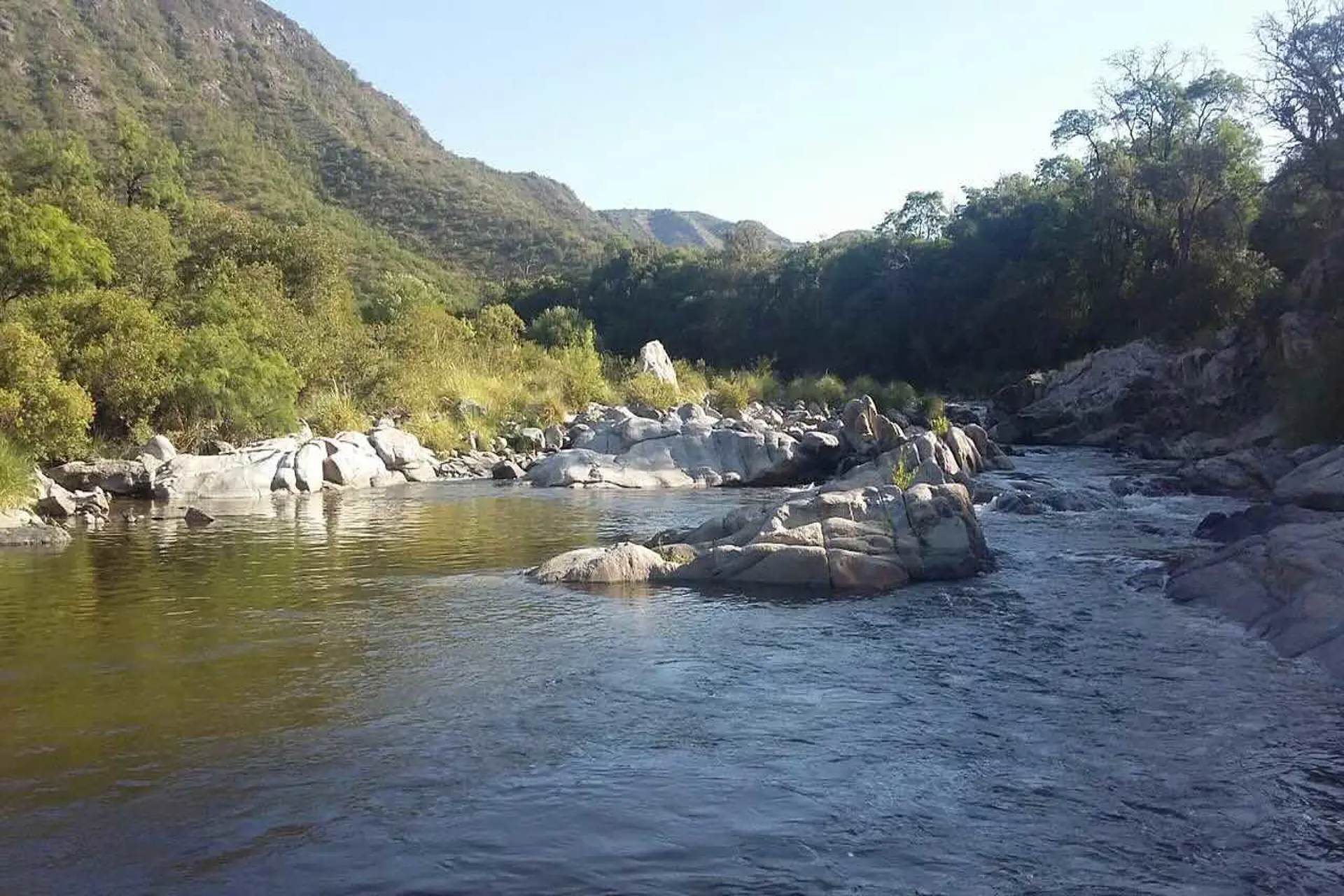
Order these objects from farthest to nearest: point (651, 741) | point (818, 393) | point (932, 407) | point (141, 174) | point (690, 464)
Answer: point (141, 174)
point (818, 393)
point (932, 407)
point (690, 464)
point (651, 741)

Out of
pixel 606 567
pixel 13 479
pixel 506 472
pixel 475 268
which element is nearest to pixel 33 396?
pixel 13 479

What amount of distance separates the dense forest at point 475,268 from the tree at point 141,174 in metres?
0.19

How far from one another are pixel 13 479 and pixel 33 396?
2454 millimetres

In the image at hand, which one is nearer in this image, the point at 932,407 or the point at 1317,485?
the point at 1317,485

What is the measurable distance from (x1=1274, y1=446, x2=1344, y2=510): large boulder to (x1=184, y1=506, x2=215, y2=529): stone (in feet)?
66.4

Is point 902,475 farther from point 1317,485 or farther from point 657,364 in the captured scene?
point 657,364


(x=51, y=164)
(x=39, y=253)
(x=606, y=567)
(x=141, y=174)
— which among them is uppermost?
(x=141, y=174)

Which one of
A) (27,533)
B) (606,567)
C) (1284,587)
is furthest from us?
(27,533)

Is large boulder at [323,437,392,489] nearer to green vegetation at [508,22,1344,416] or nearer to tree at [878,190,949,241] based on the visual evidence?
green vegetation at [508,22,1344,416]

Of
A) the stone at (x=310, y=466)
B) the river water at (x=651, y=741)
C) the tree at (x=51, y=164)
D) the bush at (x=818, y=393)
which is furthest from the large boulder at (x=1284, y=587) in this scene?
the tree at (x=51, y=164)

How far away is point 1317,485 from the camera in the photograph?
17062mm

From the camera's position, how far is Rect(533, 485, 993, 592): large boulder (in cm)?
1437

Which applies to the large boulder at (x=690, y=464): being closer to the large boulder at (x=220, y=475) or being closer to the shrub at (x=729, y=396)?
the large boulder at (x=220, y=475)

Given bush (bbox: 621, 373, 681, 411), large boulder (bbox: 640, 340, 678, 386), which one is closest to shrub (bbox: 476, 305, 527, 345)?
large boulder (bbox: 640, 340, 678, 386)
